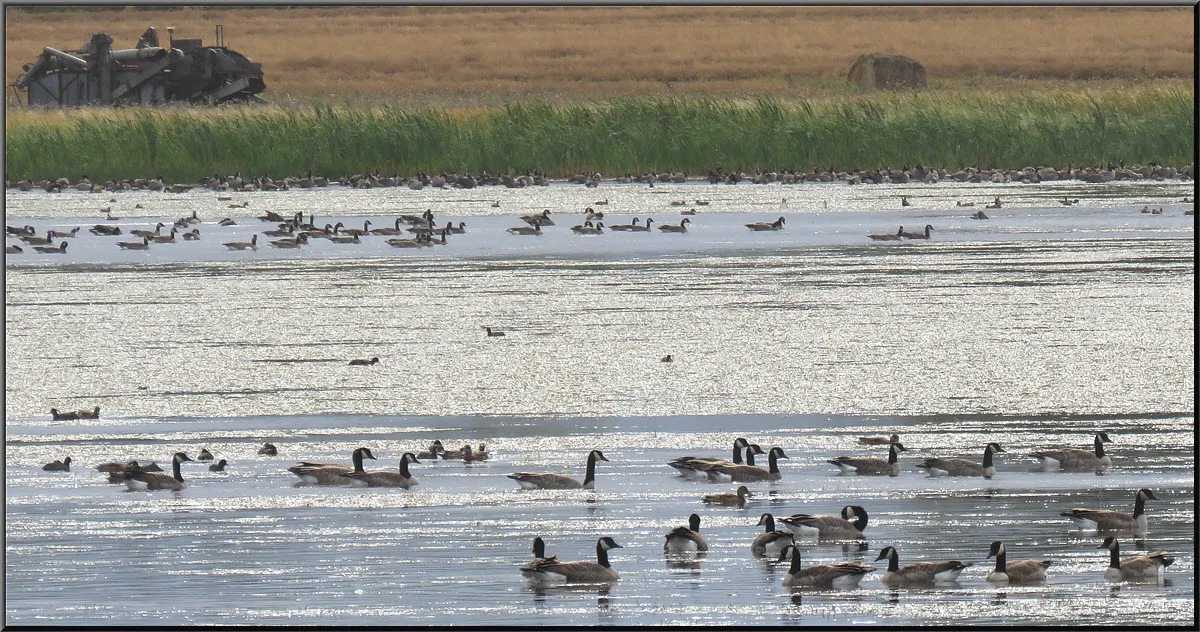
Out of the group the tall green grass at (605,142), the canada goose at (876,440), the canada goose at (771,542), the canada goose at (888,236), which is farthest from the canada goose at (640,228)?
the canada goose at (771,542)

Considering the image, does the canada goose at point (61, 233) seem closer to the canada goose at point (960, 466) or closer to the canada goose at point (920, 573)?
the canada goose at point (960, 466)

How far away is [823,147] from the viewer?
115ft

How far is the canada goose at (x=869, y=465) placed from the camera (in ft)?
33.8

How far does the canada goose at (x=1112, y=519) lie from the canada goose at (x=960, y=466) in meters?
1.04

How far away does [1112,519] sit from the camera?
29.0ft

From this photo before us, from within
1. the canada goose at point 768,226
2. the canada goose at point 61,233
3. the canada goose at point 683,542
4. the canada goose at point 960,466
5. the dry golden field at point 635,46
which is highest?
the dry golden field at point 635,46

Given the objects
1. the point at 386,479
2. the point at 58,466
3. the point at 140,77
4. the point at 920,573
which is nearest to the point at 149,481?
the point at 58,466

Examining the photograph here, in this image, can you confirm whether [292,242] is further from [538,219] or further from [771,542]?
[771,542]

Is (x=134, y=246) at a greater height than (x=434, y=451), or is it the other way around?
(x=134, y=246)

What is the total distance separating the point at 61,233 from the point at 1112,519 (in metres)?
19.1

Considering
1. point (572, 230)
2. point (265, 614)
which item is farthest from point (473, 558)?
point (572, 230)

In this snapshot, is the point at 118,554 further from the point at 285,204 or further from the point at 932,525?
the point at 285,204

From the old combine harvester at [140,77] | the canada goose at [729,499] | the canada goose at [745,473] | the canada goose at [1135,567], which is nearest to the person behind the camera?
the canada goose at [1135,567]

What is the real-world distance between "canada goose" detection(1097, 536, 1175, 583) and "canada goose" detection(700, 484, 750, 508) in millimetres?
2147
